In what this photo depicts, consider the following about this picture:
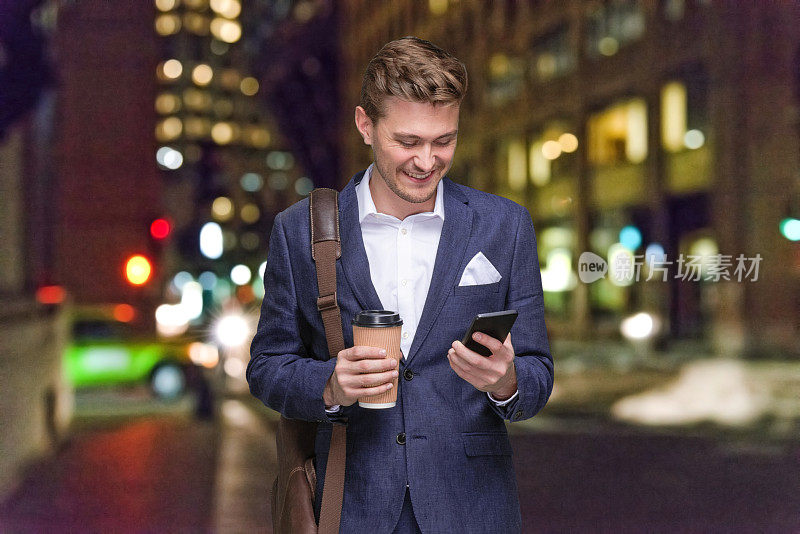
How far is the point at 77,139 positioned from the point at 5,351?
3.47m

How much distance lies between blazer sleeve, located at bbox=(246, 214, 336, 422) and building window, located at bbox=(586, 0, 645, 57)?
22.9 meters

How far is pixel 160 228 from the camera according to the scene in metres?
9.23

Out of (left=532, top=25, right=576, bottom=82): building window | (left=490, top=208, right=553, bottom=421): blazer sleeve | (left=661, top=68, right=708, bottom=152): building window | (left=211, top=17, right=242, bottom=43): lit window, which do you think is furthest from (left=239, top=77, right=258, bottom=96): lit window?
(left=532, top=25, right=576, bottom=82): building window

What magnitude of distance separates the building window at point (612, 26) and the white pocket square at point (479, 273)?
22846 millimetres

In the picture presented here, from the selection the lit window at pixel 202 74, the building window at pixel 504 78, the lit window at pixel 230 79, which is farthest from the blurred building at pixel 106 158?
the building window at pixel 504 78

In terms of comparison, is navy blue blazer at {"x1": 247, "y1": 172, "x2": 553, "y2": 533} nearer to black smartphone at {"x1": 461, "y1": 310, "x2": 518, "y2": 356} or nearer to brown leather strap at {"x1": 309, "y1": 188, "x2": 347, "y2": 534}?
brown leather strap at {"x1": 309, "y1": 188, "x2": 347, "y2": 534}

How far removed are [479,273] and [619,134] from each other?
Answer: 23.6 metres

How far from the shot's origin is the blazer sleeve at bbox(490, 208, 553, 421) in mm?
1938

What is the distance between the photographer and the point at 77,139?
927 centimetres

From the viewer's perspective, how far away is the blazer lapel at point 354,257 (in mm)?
2012

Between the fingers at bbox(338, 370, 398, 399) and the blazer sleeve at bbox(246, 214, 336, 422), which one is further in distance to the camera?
the blazer sleeve at bbox(246, 214, 336, 422)

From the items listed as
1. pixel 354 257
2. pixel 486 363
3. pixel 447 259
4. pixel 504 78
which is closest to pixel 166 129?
pixel 354 257

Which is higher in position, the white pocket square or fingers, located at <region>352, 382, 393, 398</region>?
the white pocket square

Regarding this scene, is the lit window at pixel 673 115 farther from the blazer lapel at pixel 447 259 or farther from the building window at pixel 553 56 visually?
the blazer lapel at pixel 447 259
